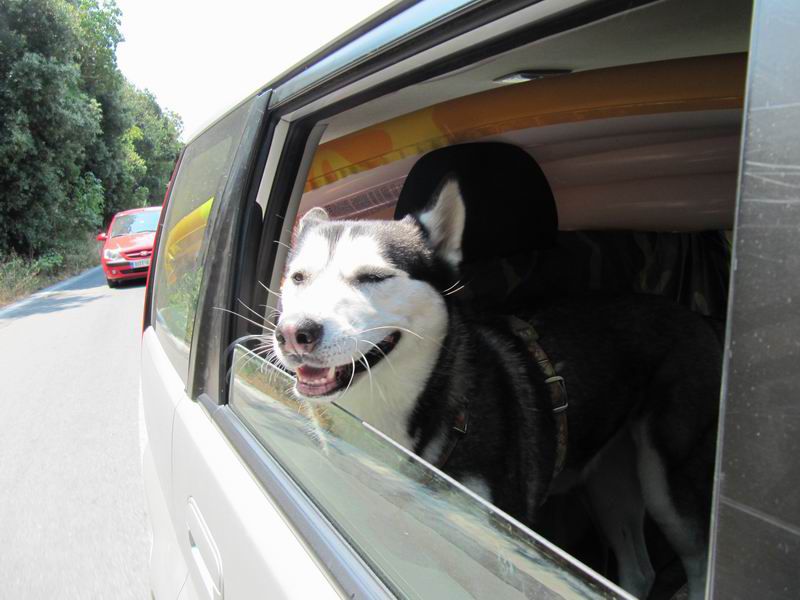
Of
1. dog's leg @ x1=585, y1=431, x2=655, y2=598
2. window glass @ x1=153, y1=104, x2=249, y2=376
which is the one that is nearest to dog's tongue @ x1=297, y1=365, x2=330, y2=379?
window glass @ x1=153, y1=104, x2=249, y2=376

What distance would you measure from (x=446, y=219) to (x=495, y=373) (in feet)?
1.73

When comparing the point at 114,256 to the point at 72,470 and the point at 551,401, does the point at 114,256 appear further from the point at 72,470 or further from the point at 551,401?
the point at 551,401

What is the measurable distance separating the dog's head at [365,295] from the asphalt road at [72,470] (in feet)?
6.47

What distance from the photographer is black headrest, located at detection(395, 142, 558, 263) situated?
2.20 m

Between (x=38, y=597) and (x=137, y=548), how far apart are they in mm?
479

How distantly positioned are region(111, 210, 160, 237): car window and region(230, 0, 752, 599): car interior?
12.9 m

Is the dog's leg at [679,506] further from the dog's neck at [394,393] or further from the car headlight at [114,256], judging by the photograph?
the car headlight at [114,256]

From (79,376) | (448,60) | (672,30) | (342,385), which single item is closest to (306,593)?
(342,385)

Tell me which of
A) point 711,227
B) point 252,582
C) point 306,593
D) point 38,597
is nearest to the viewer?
point 306,593

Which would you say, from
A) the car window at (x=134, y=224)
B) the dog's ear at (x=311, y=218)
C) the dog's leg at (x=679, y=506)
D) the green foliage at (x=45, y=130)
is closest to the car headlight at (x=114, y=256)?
the car window at (x=134, y=224)

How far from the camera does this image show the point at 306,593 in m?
0.91

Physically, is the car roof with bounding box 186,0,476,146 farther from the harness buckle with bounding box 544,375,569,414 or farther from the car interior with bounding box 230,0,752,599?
the harness buckle with bounding box 544,375,569,414

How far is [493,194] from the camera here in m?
2.20

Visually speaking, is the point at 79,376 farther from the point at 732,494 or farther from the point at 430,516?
the point at 732,494
